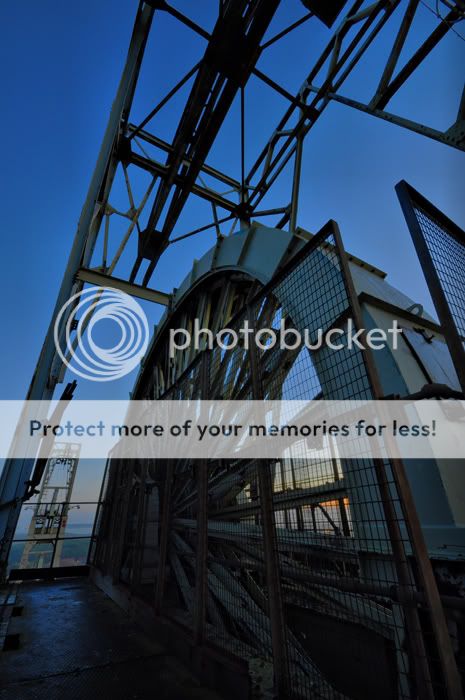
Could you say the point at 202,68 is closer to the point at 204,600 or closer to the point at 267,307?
the point at 267,307

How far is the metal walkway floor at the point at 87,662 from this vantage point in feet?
8.48

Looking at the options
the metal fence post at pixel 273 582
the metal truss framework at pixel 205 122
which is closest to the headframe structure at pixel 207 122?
the metal truss framework at pixel 205 122

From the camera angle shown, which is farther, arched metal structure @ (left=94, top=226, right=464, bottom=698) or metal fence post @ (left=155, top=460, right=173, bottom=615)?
metal fence post @ (left=155, top=460, right=173, bottom=615)

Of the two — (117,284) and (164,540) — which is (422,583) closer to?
(164,540)

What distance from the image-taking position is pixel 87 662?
3.19 m

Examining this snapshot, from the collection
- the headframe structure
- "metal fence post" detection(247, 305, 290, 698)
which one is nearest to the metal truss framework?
the headframe structure

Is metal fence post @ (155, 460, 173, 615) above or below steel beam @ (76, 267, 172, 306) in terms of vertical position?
below

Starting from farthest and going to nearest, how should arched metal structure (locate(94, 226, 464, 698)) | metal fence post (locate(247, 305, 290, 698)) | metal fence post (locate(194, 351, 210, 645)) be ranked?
metal fence post (locate(194, 351, 210, 645))
metal fence post (locate(247, 305, 290, 698))
arched metal structure (locate(94, 226, 464, 698))

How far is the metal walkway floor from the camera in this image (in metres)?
2.59

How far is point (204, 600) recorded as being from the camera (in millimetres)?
2803

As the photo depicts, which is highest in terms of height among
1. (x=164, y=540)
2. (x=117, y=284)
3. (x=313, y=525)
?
(x=117, y=284)

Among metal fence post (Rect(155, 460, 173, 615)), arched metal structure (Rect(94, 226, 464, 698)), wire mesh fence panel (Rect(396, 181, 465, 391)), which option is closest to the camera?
wire mesh fence panel (Rect(396, 181, 465, 391))

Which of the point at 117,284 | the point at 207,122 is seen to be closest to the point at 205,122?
the point at 207,122

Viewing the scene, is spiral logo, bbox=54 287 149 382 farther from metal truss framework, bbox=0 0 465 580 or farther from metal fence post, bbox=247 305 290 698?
metal fence post, bbox=247 305 290 698
